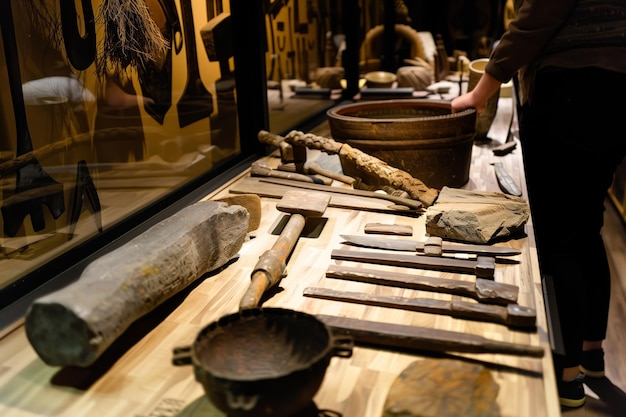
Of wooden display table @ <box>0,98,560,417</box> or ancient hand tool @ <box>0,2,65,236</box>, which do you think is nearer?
wooden display table @ <box>0,98,560,417</box>

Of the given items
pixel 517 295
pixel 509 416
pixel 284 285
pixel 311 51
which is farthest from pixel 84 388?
pixel 311 51

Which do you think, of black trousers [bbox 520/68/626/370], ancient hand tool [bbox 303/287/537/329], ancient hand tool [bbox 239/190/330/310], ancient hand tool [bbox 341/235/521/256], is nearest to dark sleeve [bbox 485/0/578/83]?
black trousers [bbox 520/68/626/370]

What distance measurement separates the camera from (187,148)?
3.09 metres

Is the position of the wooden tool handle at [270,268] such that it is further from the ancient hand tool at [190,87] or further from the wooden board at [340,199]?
the ancient hand tool at [190,87]

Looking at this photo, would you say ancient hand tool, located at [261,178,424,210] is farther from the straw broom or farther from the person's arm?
the straw broom

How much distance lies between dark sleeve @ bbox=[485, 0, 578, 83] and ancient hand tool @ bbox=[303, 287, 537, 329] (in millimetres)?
1011

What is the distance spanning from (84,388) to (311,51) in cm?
468

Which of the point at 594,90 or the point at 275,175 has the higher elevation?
the point at 594,90

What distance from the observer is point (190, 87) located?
310 centimetres

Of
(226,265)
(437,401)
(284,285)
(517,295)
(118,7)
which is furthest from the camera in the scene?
(118,7)

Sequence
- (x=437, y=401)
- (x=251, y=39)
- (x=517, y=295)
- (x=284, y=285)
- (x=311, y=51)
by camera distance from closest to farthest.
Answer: (x=437, y=401), (x=517, y=295), (x=284, y=285), (x=251, y=39), (x=311, y=51)

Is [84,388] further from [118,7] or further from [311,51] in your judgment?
[311,51]

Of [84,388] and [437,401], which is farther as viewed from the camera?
[84,388]

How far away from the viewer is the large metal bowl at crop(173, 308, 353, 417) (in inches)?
43.4
